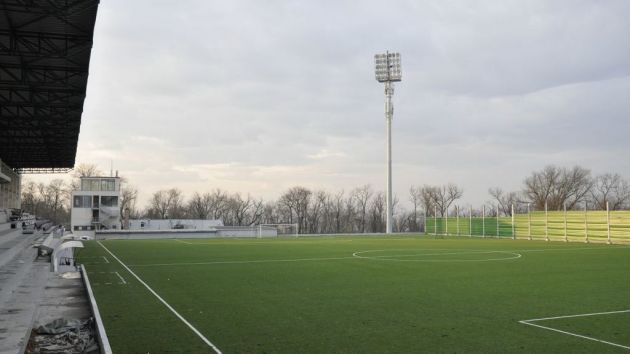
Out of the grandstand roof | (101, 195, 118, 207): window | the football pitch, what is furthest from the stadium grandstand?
(101, 195, 118, 207): window

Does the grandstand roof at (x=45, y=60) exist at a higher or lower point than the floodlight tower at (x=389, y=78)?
lower

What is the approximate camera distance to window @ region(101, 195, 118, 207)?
70.4 metres

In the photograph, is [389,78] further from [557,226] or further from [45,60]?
[45,60]

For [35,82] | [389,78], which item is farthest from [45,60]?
[389,78]

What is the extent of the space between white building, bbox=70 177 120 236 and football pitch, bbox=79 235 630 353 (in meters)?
53.0

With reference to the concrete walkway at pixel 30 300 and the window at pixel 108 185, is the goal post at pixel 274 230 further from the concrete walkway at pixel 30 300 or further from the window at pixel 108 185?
the concrete walkway at pixel 30 300

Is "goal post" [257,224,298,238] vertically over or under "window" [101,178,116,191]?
under

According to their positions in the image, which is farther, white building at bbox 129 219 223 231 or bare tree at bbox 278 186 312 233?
bare tree at bbox 278 186 312 233

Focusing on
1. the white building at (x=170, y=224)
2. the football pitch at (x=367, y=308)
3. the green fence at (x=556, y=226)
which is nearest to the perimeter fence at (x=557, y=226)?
the green fence at (x=556, y=226)

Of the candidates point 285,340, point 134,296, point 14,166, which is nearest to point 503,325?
point 285,340

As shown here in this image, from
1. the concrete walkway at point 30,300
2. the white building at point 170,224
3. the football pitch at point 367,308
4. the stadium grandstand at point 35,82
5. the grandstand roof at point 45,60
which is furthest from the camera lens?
the white building at point 170,224

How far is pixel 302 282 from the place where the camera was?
50.2 ft

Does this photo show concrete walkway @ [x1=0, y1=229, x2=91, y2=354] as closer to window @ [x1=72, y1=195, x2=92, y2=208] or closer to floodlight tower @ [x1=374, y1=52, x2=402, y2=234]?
floodlight tower @ [x1=374, y1=52, x2=402, y2=234]

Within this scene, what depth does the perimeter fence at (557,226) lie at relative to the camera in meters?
36.2
